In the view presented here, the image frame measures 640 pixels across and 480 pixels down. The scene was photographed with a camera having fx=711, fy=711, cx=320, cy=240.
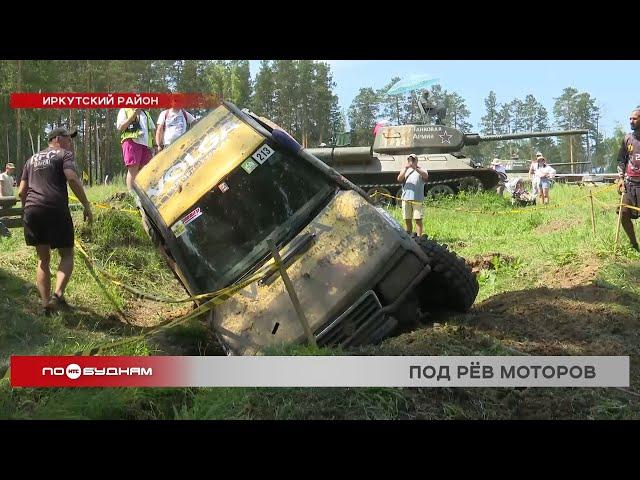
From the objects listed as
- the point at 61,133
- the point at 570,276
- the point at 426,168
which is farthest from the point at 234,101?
the point at 426,168

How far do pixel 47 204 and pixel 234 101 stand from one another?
5.08ft

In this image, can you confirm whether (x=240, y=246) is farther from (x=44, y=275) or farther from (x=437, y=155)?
(x=437, y=155)

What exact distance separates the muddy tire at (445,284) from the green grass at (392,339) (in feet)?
0.47

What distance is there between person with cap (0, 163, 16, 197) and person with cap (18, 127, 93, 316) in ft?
0.32

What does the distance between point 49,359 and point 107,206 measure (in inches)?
105

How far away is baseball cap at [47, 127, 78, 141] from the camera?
4695 mm

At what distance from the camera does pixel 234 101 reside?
470 centimetres

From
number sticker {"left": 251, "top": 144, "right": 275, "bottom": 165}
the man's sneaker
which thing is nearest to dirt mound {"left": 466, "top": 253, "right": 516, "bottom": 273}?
number sticker {"left": 251, "top": 144, "right": 275, "bottom": 165}

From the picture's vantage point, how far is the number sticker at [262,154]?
184 inches

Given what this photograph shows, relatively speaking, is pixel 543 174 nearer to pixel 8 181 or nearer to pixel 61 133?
pixel 61 133

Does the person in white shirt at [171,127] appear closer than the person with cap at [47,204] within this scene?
Yes

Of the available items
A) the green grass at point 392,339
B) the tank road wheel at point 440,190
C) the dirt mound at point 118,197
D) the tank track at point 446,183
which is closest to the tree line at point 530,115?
the green grass at point 392,339

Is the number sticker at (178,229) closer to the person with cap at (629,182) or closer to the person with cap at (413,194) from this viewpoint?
the person with cap at (413,194)

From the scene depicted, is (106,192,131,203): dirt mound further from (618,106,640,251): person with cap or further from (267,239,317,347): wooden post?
(618,106,640,251): person with cap
